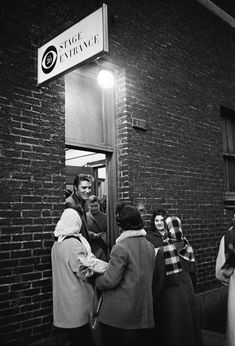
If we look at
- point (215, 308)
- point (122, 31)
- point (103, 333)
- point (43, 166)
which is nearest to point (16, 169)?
point (43, 166)

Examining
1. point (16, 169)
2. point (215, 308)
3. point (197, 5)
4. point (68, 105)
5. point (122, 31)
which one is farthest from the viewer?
point (197, 5)

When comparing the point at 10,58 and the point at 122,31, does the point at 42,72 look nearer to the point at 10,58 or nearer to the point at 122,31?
the point at 10,58

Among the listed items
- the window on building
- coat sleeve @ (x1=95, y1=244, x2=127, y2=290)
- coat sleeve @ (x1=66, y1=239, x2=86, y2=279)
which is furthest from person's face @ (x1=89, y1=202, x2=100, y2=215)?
the window on building

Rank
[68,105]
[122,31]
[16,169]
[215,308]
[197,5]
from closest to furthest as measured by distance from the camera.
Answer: [16,169], [68,105], [122,31], [215,308], [197,5]

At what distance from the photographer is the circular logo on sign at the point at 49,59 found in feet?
13.1

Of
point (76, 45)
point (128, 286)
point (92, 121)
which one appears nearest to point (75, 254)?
point (128, 286)

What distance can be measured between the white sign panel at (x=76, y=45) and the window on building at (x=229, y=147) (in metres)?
5.06

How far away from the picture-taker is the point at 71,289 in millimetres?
3572

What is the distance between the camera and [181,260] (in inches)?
157

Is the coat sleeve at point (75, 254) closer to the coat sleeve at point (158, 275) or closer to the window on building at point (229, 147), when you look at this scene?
the coat sleeve at point (158, 275)

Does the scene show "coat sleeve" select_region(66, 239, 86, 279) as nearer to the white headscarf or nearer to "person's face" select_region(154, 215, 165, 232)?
the white headscarf

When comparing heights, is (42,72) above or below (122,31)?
below

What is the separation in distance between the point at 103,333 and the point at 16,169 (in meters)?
2.09

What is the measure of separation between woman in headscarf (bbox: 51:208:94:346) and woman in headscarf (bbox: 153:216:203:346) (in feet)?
2.59
